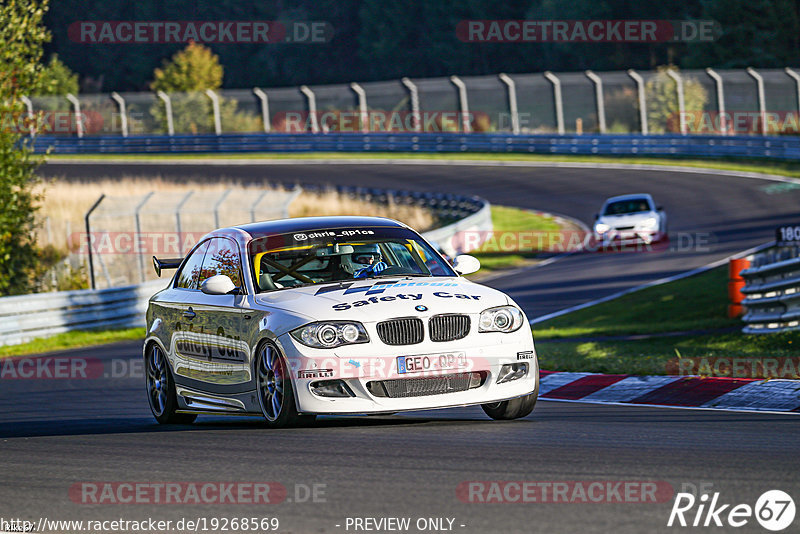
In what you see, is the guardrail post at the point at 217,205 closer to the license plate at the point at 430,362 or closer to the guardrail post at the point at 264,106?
the license plate at the point at 430,362

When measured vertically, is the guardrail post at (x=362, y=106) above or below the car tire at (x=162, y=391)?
above

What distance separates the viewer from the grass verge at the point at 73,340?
2005 centimetres

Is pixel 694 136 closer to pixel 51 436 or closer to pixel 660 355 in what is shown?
pixel 660 355

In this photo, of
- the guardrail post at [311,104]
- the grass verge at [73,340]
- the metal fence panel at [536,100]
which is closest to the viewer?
the grass verge at [73,340]

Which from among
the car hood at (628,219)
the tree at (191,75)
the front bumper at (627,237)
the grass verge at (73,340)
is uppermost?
the tree at (191,75)

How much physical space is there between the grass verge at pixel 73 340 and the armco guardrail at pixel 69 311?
0.11 metres

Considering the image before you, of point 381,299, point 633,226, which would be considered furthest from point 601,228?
point 381,299

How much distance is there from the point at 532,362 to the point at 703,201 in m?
27.2

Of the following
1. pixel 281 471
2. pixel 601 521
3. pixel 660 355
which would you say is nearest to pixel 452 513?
pixel 601 521

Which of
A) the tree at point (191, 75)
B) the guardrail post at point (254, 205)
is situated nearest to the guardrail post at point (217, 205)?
the guardrail post at point (254, 205)

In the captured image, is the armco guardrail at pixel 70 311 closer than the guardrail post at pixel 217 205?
Yes

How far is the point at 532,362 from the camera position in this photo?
8.63 m

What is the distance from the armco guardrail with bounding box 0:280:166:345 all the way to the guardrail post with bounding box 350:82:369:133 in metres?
31.9

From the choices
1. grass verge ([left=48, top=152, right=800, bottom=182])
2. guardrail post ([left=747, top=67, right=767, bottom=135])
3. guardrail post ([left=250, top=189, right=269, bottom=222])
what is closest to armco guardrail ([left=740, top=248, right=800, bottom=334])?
guardrail post ([left=250, top=189, right=269, bottom=222])
